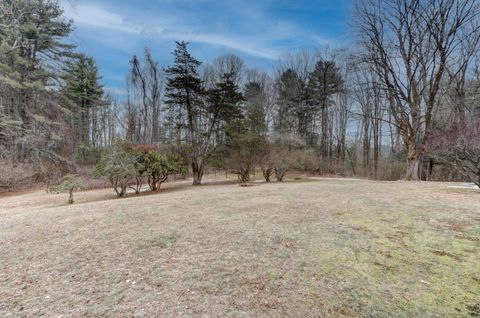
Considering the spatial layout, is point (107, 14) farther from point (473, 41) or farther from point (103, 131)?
point (103, 131)

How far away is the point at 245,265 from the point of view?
284cm

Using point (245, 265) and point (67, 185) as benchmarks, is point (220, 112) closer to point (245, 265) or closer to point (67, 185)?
point (67, 185)

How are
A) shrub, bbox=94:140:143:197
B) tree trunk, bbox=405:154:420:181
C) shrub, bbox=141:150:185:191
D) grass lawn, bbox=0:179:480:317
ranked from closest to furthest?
1. grass lawn, bbox=0:179:480:317
2. shrub, bbox=94:140:143:197
3. shrub, bbox=141:150:185:191
4. tree trunk, bbox=405:154:420:181

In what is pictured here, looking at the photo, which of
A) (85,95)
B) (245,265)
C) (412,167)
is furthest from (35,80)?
(412,167)

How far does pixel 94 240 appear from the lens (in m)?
3.81

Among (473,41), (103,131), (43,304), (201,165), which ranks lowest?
(43,304)

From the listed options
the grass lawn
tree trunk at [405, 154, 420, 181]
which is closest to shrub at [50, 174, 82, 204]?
the grass lawn

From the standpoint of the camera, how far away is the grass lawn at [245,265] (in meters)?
2.11

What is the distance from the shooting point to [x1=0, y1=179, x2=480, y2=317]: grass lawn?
211cm

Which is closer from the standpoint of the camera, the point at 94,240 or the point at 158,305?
the point at 158,305

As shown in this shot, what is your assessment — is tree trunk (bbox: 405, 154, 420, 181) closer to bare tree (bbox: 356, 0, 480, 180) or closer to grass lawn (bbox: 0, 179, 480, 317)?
bare tree (bbox: 356, 0, 480, 180)

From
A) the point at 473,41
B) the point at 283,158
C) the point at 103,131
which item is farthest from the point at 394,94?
the point at 103,131

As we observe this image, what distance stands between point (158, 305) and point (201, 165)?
12.4 metres

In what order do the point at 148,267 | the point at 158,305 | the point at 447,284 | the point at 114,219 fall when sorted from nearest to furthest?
the point at 158,305 < the point at 447,284 < the point at 148,267 < the point at 114,219
